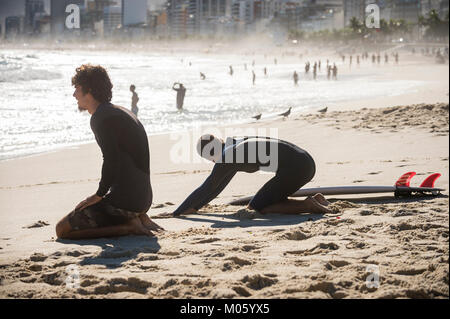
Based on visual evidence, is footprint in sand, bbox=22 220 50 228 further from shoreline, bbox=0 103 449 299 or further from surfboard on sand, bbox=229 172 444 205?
surfboard on sand, bbox=229 172 444 205

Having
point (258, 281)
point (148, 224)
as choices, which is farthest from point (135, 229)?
point (258, 281)

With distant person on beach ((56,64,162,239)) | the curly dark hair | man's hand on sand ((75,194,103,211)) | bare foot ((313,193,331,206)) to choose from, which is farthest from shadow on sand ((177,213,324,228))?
the curly dark hair

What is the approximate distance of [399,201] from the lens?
17.5 ft

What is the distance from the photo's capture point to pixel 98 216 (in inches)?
166

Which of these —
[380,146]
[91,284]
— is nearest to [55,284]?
[91,284]

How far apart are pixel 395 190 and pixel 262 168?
1.44 metres

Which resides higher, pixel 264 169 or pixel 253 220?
pixel 264 169

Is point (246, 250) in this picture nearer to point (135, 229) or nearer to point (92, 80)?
point (135, 229)

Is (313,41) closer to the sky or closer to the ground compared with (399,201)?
closer to the sky

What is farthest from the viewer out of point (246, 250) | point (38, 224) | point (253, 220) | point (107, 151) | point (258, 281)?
point (38, 224)
